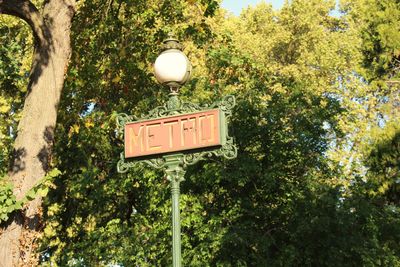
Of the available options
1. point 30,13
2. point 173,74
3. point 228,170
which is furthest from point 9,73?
point 228,170

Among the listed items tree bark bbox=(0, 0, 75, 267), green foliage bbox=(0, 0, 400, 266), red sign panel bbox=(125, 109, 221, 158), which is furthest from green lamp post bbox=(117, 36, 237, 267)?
green foliage bbox=(0, 0, 400, 266)

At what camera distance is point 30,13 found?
805 centimetres

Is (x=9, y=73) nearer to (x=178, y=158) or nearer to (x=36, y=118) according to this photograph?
(x=36, y=118)

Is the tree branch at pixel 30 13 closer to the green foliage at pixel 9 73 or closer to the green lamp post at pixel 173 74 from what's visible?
the green foliage at pixel 9 73

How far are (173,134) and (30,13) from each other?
133 inches

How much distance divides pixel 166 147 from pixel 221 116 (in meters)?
0.58

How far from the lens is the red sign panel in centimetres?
564

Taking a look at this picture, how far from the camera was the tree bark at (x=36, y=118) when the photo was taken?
738 centimetres

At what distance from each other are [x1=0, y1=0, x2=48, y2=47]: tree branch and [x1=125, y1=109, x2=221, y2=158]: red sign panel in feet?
9.31

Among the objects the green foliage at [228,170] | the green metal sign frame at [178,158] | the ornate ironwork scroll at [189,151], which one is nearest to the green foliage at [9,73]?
the green foliage at [228,170]

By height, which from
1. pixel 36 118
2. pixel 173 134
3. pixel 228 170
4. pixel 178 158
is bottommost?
pixel 178 158

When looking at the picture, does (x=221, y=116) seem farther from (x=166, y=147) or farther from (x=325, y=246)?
(x=325, y=246)

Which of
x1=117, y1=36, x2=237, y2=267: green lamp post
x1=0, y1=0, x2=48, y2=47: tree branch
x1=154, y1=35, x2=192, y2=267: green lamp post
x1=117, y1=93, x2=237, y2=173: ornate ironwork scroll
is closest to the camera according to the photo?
x1=117, y1=36, x2=237, y2=267: green lamp post

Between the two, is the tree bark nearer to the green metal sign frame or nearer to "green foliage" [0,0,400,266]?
"green foliage" [0,0,400,266]
